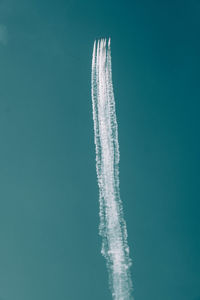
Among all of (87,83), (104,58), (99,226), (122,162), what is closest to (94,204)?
(99,226)

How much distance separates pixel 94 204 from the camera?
6.09 m

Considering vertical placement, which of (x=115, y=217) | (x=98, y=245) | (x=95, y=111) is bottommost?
(x=98, y=245)

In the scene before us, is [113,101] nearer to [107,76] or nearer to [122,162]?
[107,76]

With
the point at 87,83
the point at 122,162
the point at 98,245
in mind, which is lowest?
the point at 98,245

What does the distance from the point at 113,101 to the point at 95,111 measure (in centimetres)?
37

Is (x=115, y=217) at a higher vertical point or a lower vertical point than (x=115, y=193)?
lower

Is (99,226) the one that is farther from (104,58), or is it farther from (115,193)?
(104,58)

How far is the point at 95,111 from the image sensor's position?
20.4ft

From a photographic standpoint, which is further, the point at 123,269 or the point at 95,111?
the point at 95,111

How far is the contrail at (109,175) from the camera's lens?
5828 mm

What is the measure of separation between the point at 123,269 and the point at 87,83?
3.34 metres

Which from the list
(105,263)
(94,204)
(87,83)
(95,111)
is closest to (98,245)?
(105,263)

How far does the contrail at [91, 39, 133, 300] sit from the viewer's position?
5828 mm

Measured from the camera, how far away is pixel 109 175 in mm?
6082
